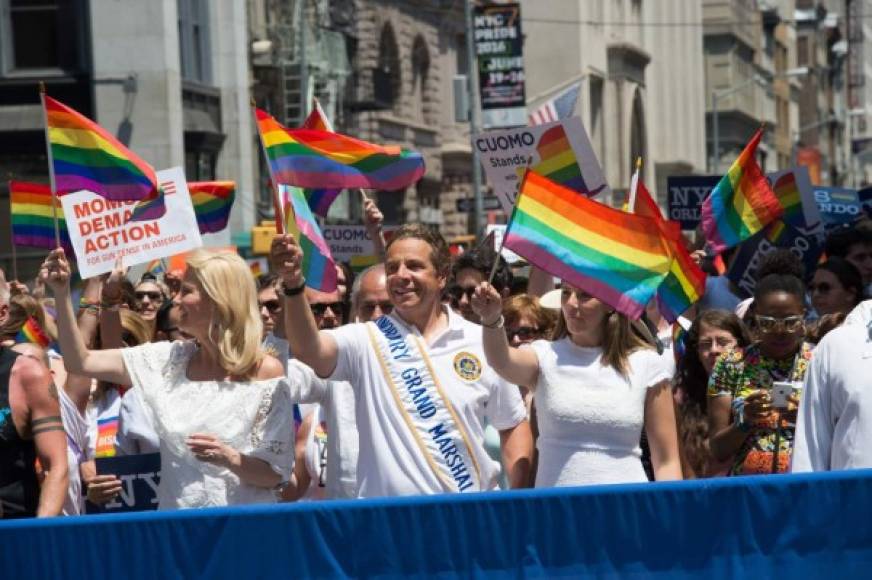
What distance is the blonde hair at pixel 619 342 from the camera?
619 centimetres

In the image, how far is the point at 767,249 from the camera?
11562 millimetres

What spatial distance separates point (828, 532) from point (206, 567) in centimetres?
175

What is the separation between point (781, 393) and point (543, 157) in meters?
4.47

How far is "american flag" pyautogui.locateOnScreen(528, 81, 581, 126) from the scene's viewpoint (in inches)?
915

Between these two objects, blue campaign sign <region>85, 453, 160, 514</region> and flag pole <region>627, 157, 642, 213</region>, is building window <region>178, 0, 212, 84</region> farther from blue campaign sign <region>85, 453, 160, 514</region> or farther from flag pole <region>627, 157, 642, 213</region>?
blue campaign sign <region>85, 453, 160, 514</region>

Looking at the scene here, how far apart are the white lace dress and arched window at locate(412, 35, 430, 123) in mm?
40633

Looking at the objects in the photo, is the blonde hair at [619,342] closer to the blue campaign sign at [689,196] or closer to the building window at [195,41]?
the blue campaign sign at [689,196]

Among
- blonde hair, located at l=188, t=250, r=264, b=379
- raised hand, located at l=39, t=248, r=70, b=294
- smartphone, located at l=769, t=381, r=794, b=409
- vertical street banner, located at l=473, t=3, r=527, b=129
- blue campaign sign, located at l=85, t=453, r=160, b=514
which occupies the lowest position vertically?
blue campaign sign, located at l=85, t=453, r=160, b=514

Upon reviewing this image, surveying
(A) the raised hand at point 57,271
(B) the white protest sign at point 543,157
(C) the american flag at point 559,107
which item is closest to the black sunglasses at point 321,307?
(A) the raised hand at point 57,271

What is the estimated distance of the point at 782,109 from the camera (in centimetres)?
9631

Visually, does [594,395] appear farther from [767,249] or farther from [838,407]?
[767,249]

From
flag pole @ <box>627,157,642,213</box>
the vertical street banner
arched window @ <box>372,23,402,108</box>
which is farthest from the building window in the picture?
flag pole @ <box>627,157,642,213</box>

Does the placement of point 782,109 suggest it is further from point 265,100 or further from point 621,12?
point 265,100

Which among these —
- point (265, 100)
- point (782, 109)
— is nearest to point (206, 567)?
point (265, 100)
